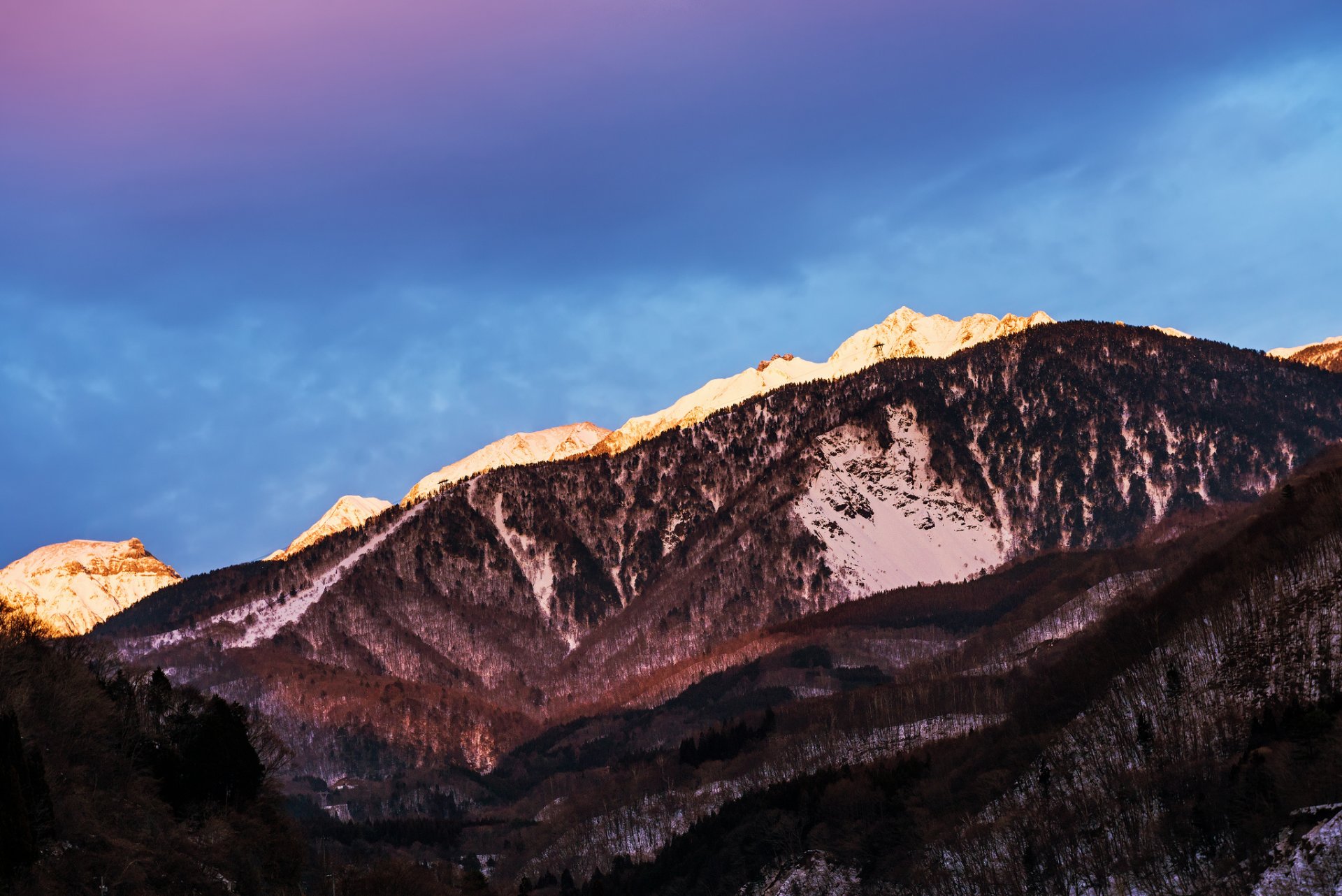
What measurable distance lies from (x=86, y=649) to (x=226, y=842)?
5446 centimetres

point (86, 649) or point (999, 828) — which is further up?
point (86, 649)

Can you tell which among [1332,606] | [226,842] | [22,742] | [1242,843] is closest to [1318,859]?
[1242,843]

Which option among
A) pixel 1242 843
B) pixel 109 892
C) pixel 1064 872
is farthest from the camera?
pixel 1064 872

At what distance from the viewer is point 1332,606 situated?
192m

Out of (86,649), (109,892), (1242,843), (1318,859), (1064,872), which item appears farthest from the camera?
(86,649)

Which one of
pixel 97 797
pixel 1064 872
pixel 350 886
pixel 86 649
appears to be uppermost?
pixel 86 649

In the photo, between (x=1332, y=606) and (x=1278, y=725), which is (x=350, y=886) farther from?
(x=1332, y=606)

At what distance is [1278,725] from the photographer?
176250 millimetres

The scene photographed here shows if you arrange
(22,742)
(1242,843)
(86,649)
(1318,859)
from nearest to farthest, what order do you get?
(22,742), (1318,859), (1242,843), (86,649)

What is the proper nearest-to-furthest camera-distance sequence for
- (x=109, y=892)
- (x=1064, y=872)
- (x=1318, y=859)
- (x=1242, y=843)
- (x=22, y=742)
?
(x=109, y=892) → (x=22, y=742) → (x=1318, y=859) → (x=1242, y=843) → (x=1064, y=872)

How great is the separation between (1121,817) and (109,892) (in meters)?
111

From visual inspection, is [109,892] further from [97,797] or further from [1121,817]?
[1121,817]

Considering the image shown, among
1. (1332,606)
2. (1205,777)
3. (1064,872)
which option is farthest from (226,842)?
(1332,606)

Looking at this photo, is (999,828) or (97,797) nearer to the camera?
(97,797)
